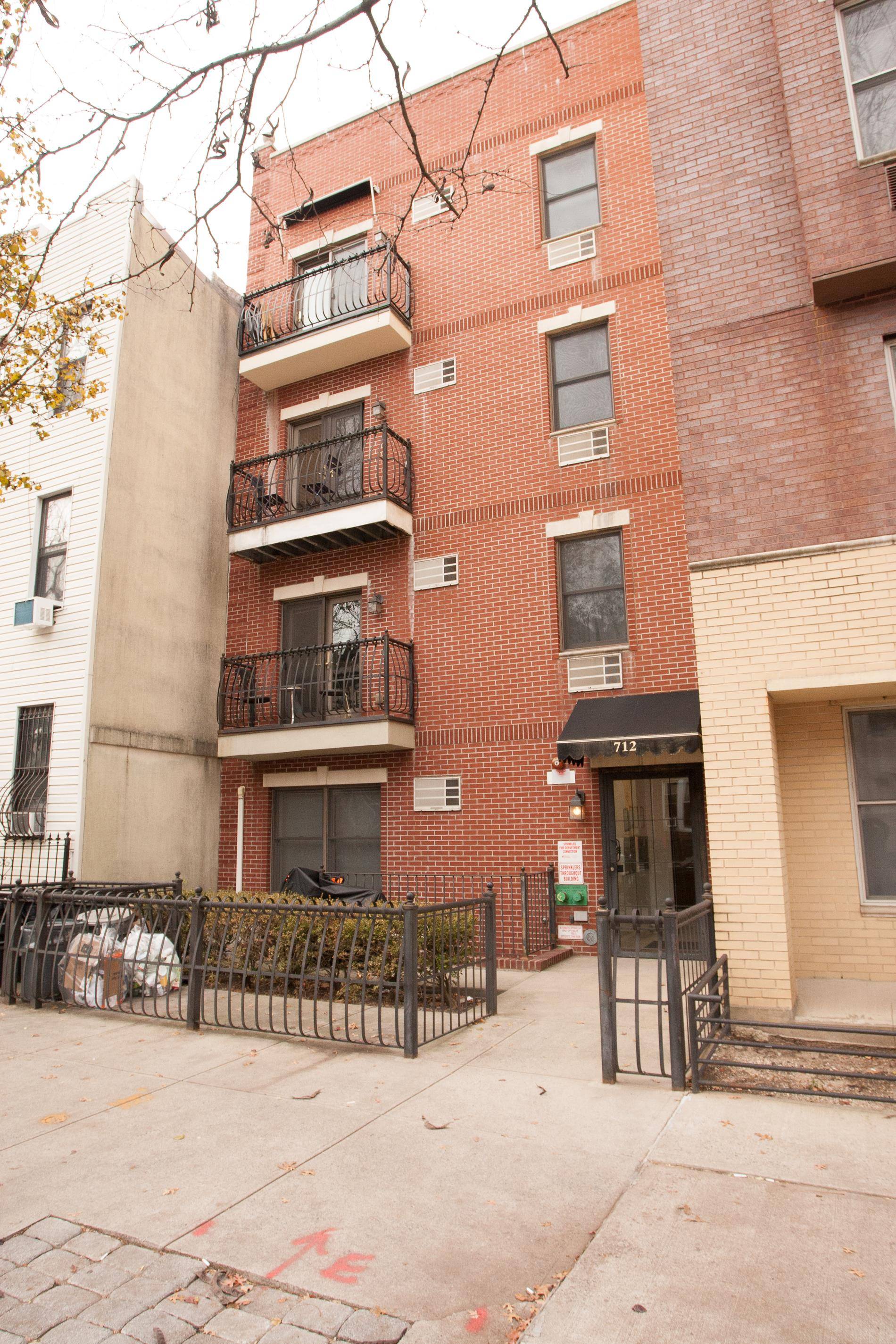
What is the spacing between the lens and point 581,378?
1317 cm

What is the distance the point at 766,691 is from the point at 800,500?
1699 mm

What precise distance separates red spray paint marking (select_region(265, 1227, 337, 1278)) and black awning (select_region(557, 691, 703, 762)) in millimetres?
7271

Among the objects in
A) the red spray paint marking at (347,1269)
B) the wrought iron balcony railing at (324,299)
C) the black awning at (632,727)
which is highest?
the wrought iron balcony railing at (324,299)

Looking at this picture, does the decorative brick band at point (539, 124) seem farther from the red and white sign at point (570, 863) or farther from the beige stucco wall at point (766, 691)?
the red and white sign at point (570, 863)

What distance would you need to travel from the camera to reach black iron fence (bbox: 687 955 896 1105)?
15.9 ft

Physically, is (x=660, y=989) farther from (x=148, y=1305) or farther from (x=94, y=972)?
(x=94, y=972)

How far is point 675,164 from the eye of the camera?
27.9ft

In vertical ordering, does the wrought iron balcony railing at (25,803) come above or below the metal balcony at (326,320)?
below

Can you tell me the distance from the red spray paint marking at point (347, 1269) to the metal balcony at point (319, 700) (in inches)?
363

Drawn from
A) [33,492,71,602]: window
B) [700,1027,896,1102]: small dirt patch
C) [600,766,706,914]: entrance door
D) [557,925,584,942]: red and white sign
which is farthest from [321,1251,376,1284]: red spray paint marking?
[33,492,71,602]: window

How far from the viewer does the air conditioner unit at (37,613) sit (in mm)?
13398

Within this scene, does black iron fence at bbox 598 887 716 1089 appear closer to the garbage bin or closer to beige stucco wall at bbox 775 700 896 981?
beige stucco wall at bbox 775 700 896 981

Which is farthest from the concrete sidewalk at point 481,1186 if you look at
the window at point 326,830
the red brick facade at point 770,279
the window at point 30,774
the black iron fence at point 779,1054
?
the window at point 30,774

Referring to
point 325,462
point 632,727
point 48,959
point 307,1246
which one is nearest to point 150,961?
point 48,959
